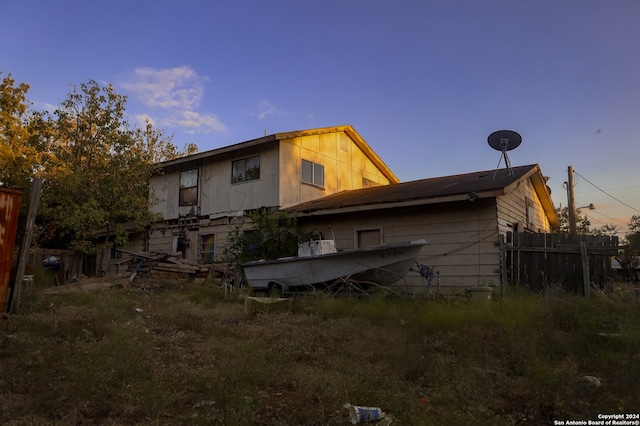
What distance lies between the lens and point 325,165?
18.0 m

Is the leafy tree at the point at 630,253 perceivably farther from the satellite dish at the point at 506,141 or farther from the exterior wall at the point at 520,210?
the satellite dish at the point at 506,141

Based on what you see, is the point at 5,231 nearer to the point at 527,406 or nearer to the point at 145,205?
the point at 527,406

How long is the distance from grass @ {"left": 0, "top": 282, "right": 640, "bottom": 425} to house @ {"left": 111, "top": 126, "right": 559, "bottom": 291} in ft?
11.1

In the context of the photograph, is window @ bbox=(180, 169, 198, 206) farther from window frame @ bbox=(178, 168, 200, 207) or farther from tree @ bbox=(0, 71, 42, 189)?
tree @ bbox=(0, 71, 42, 189)

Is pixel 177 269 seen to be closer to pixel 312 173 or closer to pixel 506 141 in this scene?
pixel 312 173

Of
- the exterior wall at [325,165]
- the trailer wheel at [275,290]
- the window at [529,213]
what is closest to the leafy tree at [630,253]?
the window at [529,213]

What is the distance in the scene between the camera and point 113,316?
7.98 m

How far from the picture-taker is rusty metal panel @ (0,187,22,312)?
7.20 m

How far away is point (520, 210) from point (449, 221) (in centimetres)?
353

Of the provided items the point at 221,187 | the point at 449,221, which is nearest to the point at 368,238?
the point at 449,221

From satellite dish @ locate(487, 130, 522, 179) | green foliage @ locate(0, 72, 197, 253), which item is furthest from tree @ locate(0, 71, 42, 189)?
satellite dish @ locate(487, 130, 522, 179)

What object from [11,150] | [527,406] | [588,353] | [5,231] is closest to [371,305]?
[588,353]

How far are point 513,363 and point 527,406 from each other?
54.1 inches

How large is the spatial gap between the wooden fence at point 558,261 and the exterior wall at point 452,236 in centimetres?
49
